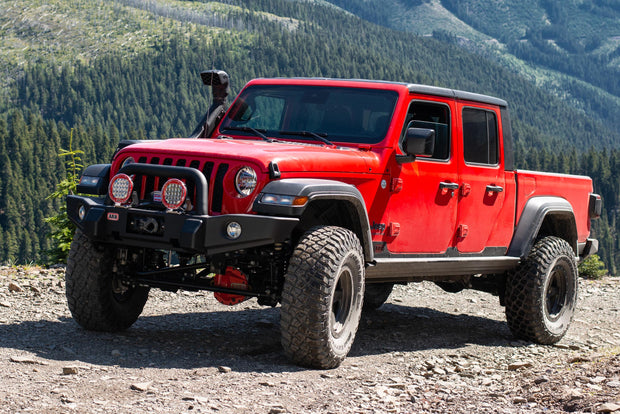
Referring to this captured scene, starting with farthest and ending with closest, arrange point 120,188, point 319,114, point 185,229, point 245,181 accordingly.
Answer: point 319,114
point 120,188
point 245,181
point 185,229

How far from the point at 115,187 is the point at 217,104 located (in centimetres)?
253

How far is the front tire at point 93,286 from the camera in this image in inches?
265

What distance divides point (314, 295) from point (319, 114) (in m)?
2.08

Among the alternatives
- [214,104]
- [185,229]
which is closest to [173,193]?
[185,229]

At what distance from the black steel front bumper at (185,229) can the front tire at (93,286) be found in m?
0.60

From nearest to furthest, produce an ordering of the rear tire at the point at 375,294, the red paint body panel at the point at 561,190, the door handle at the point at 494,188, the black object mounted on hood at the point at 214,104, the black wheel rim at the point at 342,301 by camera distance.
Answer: the black wheel rim at the point at 342,301, the black object mounted on hood at the point at 214,104, the door handle at the point at 494,188, the red paint body panel at the point at 561,190, the rear tire at the point at 375,294

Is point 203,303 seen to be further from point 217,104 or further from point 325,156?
point 325,156

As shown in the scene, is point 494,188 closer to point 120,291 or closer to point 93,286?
point 120,291

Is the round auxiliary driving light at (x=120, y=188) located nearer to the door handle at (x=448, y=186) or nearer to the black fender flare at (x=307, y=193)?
the black fender flare at (x=307, y=193)

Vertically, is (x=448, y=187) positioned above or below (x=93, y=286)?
above

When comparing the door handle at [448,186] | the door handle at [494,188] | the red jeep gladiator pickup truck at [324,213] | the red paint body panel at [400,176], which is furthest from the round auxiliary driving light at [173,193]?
the door handle at [494,188]

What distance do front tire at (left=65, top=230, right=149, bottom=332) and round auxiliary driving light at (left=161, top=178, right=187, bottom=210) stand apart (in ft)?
3.58

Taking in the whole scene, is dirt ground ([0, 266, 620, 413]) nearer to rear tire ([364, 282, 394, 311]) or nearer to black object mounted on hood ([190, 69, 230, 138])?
rear tire ([364, 282, 394, 311])

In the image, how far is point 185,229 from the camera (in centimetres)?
572
